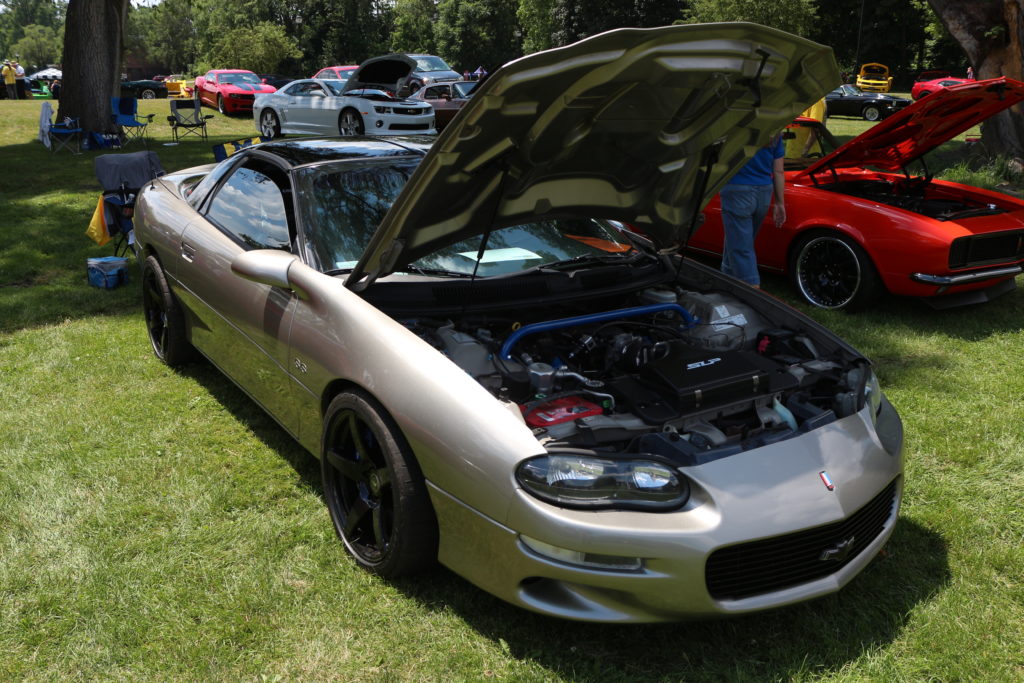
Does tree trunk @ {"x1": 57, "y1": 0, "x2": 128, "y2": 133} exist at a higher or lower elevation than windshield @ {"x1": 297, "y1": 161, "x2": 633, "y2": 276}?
higher

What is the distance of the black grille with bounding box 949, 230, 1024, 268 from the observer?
560 cm

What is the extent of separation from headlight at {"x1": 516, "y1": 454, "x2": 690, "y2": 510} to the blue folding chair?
46.5 ft

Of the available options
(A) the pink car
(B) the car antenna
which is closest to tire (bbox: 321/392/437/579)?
(B) the car antenna

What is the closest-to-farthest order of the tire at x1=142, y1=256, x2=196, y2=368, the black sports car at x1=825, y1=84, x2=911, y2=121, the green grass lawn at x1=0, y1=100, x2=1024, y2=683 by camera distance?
the green grass lawn at x1=0, y1=100, x2=1024, y2=683, the tire at x1=142, y1=256, x2=196, y2=368, the black sports car at x1=825, y1=84, x2=911, y2=121

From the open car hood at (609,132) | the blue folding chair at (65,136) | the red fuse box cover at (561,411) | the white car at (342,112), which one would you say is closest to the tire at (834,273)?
the open car hood at (609,132)

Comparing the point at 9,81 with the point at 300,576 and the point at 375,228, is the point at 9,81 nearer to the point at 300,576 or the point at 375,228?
the point at 375,228

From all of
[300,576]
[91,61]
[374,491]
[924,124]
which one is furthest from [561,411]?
[91,61]

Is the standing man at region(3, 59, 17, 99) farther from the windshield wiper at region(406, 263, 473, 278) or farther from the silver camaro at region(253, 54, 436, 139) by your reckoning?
the windshield wiper at region(406, 263, 473, 278)

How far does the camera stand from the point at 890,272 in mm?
5801

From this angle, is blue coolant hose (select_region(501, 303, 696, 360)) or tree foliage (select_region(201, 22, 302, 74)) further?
tree foliage (select_region(201, 22, 302, 74))

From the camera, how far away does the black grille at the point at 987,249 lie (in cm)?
560

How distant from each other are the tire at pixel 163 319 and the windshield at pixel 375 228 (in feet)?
4.44

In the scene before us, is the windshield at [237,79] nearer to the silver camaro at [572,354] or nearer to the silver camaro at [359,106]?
the silver camaro at [359,106]

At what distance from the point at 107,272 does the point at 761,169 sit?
16.7ft
